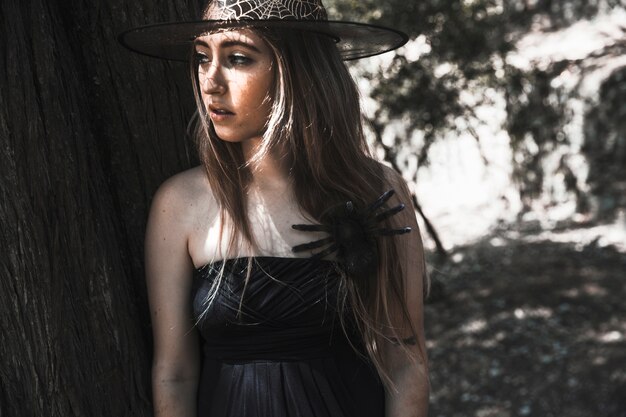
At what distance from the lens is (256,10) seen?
7.45ft

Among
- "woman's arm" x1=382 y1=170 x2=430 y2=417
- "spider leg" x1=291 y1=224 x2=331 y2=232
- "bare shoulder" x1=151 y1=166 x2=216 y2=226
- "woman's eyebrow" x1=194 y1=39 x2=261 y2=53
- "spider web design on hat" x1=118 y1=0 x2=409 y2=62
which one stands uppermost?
"spider web design on hat" x1=118 y1=0 x2=409 y2=62

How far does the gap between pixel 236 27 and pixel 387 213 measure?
643 millimetres

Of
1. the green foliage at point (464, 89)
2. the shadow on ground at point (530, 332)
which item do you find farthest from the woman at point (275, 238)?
the green foliage at point (464, 89)

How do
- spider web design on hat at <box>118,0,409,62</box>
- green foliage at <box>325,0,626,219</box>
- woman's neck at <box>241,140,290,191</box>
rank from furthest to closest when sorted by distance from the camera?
green foliage at <box>325,0,626,219</box> < woman's neck at <box>241,140,290,191</box> < spider web design on hat at <box>118,0,409,62</box>

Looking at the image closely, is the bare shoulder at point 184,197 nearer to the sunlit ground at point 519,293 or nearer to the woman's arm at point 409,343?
the woman's arm at point 409,343

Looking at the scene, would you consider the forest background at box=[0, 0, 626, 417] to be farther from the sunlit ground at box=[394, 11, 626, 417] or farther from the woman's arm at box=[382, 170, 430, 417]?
the woman's arm at box=[382, 170, 430, 417]

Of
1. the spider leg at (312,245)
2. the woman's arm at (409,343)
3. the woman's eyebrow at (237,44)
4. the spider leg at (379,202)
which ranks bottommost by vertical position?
the woman's arm at (409,343)

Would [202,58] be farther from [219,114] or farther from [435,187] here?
[435,187]

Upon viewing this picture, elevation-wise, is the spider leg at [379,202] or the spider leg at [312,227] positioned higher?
the spider leg at [379,202]

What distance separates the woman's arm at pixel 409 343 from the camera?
8.25ft

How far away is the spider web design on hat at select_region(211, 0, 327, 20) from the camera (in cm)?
226

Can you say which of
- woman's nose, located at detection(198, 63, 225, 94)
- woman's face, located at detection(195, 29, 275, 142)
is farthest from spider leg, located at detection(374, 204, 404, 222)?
woman's nose, located at detection(198, 63, 225, 94)

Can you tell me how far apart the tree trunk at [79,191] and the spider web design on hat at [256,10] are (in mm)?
267

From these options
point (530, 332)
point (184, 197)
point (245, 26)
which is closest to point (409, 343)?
point (184, 197)
